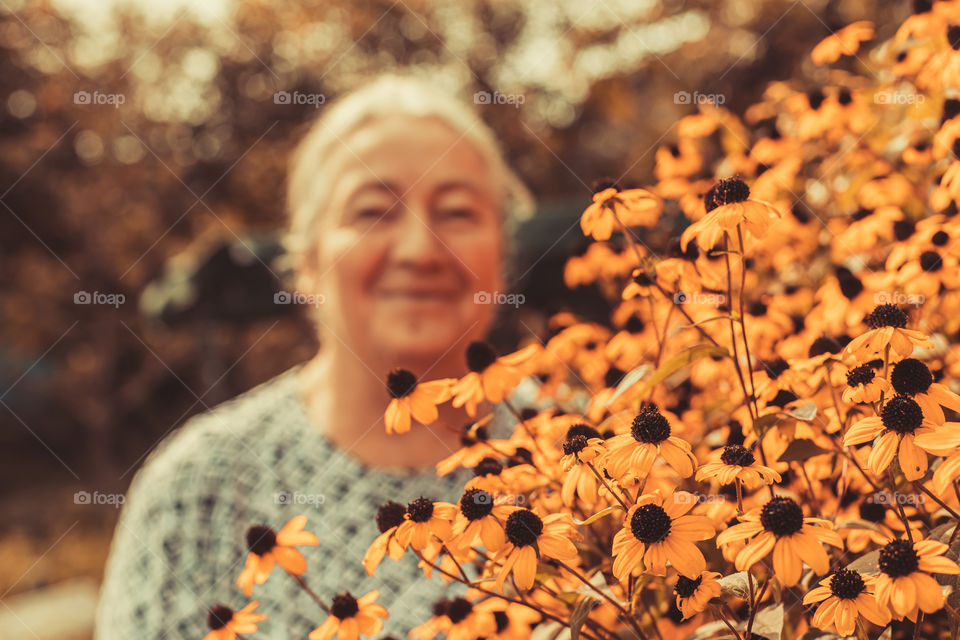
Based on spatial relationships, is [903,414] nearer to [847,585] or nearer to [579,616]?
[847,585]

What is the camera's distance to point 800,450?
852 mm

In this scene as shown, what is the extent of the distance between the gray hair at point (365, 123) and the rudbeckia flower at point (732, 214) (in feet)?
4.52

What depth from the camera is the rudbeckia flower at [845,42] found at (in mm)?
1666

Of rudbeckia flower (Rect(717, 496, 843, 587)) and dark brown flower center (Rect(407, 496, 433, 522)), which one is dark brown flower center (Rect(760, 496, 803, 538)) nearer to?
rudbeckia flower (Rect(717, 496, 843, 587))

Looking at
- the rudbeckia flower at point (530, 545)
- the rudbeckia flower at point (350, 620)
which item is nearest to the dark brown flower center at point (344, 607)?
the rudbeckia flower at point (350, 620)

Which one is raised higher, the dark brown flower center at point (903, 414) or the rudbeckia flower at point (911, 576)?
the dark brown flower center at point (903, 414)

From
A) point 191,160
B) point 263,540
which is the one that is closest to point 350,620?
point 263,540

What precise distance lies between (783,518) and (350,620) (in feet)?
1.68

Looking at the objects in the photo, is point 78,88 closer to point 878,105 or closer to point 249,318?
point 249,318

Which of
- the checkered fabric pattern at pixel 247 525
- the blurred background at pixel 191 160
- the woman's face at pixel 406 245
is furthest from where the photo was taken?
the blurred background at pixel 191 160

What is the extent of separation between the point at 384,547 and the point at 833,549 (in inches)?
20.5

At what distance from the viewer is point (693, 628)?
90 cm

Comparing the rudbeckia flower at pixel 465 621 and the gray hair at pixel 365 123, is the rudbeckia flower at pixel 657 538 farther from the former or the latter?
the gray hair at pixel 365 123

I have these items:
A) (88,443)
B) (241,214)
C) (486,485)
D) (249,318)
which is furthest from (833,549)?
(88,443)
